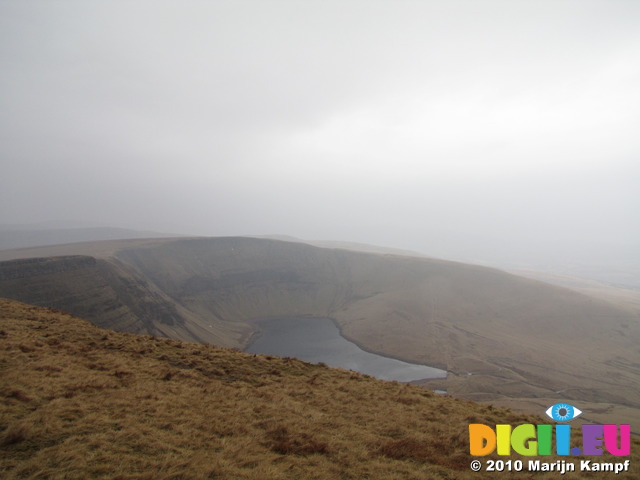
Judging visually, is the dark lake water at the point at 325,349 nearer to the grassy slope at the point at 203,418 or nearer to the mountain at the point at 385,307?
the mountain at the point at 385,307

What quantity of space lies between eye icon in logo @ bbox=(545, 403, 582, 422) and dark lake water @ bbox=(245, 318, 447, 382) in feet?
149

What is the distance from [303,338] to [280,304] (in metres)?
28.5

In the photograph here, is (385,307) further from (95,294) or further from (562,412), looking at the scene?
(562,412)

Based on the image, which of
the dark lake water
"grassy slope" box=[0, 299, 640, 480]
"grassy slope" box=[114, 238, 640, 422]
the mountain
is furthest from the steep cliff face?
"grassy slope" box=[0, 299, 640, 480]

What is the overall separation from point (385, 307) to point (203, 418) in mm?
87407

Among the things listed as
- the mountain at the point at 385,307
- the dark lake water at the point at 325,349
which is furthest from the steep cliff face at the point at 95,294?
the dark lake water at the point at 325,349

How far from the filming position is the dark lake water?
6075cm

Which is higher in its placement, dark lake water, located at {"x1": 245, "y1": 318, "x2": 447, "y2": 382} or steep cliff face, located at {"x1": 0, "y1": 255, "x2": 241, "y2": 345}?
steep cliff face, located at {"x1": 0, "y1": 255, "x2": 241, "y2": 345}

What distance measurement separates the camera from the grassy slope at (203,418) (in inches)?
306

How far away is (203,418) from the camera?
1084 centimetres

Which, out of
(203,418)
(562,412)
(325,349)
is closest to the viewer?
(203,418)

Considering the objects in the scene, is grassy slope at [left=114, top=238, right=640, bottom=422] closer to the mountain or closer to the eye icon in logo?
the mountain

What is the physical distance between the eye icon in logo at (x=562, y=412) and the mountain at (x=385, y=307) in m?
35.4

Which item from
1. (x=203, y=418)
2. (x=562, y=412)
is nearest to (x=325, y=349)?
(x=562, y=412)
